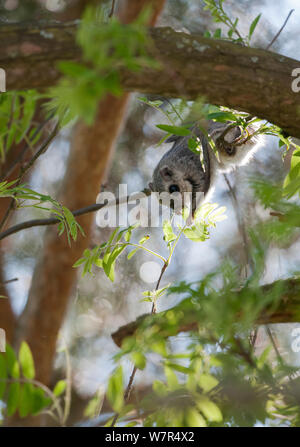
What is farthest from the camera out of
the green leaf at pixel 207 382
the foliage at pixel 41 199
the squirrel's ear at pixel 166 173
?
the squirrel's ear at pixel 166 173

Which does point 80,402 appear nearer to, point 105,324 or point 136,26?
point 105,324

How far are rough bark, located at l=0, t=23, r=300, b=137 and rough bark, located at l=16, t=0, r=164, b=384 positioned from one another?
160cm

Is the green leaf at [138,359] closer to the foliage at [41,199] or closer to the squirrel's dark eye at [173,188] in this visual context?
the foliage at [41,199]

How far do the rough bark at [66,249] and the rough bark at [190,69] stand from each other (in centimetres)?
160

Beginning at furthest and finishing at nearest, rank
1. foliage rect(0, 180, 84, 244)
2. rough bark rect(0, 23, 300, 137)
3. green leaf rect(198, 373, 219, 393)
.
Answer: foliage rect(0, 180, 84, 244) → rough bark rect(0, 23, 300, 137) → green leaf rect(198, 373, 219, 393)

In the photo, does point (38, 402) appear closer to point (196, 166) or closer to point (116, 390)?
point (116, 390)

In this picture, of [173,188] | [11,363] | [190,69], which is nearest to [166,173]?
[173,188]

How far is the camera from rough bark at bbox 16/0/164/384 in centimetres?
217

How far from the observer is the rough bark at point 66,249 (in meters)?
2.17

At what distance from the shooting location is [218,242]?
2.02m

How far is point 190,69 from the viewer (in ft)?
1.78

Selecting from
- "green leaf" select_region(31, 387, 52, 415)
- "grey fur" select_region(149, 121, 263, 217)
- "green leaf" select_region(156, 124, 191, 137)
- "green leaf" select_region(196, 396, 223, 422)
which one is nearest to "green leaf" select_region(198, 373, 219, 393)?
"green leaf" select_region(196, 396, 223, 422)

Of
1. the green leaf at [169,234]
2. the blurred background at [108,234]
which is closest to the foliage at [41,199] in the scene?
the green leaf at [169,234]

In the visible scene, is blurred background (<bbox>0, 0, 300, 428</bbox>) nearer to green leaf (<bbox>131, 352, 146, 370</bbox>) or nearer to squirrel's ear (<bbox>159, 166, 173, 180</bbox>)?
squirrel's ear (<bbox>159, 166, 173, 180</bbox>)
